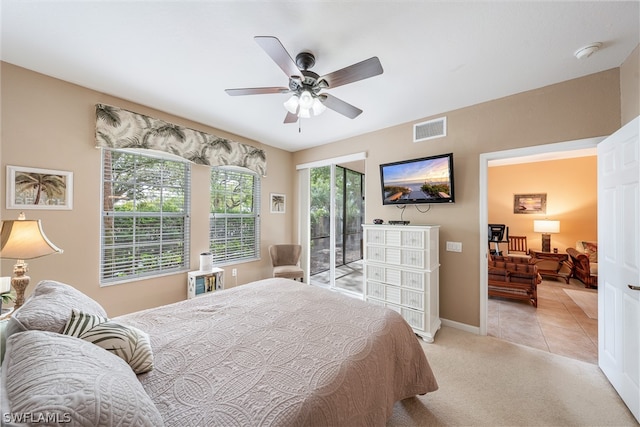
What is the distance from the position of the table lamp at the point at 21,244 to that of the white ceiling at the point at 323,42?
1443 mm

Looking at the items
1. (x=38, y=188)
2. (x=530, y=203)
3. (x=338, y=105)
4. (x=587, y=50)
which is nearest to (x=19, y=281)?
(x=38, y=188)

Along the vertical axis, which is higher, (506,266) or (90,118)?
(90,118)

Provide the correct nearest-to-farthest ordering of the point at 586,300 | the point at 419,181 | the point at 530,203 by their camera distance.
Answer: the point at 419,181 < the point at 586,300 < the point at 530,203

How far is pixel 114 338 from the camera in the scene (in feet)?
3.50

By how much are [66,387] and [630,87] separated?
386 centimetres

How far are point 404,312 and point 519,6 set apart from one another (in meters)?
2.87

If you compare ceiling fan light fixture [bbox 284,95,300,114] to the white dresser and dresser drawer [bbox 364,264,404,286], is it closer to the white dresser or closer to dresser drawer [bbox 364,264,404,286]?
the white dresser

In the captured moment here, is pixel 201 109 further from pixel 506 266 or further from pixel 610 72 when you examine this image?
pixel 506 266

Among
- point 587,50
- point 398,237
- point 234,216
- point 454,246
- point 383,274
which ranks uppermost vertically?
point 587,50

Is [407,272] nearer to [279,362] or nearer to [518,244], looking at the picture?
[279,362]

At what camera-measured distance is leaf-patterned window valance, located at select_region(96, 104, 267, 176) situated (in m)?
2.62

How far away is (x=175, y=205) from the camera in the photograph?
329cm

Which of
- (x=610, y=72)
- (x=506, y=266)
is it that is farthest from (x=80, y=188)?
(x=506, y=266)

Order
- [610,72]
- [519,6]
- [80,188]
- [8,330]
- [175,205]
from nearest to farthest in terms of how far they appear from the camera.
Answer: [8,330] < [519,6] < [610,72] < [80,188] < [175,205]
